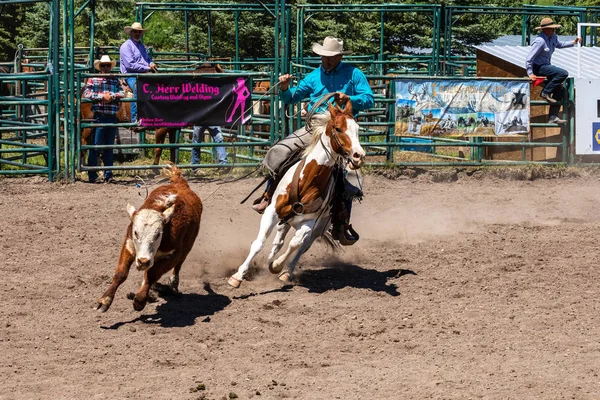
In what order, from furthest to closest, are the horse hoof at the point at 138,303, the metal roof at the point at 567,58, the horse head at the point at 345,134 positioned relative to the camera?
the metal roof at the point at 567,58 < the horse head at the point at 345,134 < the horse hoof at the point at 138,303

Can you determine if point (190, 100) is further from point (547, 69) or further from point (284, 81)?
point (547, 69)

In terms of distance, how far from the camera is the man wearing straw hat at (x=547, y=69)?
13.3 m

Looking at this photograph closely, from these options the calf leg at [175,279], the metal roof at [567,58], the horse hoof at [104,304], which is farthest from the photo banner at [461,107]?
the horse hoof at [104,304]

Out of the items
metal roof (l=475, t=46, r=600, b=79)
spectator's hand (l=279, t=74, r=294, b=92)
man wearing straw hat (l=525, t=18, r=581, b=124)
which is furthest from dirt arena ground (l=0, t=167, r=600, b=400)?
metal roof (l=475, t=46, r=600, b=79)

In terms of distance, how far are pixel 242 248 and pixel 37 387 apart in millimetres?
3714

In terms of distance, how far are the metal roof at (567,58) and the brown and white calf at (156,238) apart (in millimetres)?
8603

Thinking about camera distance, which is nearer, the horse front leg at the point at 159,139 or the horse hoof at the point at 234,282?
the horse hoof at the point at 234,282

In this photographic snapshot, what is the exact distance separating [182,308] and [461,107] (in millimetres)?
7217

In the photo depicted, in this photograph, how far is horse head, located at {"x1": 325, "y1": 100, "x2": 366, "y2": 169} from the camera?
6.93 m

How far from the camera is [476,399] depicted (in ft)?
16.5

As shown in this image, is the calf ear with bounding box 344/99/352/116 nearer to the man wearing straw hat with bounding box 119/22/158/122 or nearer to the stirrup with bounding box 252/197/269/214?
the stirrup with bounding box 252/197/269/214

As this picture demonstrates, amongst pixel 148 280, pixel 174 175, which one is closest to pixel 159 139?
pixel 174 175

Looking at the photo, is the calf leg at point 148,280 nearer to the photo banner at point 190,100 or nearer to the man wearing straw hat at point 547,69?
the photo banner at point 190,100

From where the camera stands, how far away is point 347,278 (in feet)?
26.4
